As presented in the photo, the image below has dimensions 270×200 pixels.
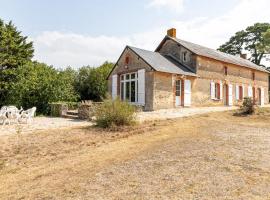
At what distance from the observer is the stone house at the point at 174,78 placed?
18.3m

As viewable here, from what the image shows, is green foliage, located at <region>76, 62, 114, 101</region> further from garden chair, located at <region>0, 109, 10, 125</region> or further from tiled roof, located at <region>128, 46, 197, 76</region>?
garden chair, located at <region>0, 109, 10, 125</region>

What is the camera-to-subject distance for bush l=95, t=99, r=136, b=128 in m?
9.89

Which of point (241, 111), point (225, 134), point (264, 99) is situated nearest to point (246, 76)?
point (264, 99)

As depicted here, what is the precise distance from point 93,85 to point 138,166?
21.4 metres

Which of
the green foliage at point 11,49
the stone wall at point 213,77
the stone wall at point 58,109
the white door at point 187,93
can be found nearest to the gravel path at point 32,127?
the stone wall at point 58,109

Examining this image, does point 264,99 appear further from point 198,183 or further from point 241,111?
point 198,183

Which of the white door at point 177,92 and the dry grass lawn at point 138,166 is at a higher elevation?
the white door at point 177,92

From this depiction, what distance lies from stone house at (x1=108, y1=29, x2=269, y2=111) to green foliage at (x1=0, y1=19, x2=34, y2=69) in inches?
328

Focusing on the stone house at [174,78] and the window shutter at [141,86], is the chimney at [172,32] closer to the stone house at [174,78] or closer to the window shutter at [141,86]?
the stone house at [174,78]

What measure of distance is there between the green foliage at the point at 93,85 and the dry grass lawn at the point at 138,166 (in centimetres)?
1731

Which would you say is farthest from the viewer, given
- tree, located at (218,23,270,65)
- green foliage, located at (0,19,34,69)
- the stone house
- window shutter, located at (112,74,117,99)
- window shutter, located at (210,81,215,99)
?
tree, located at (218,23,270,65)

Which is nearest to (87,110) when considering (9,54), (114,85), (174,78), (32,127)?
(32,127)

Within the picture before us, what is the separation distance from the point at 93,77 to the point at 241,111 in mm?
15592

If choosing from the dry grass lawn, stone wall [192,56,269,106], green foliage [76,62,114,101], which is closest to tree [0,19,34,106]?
green foliage [76,62,114,101]
